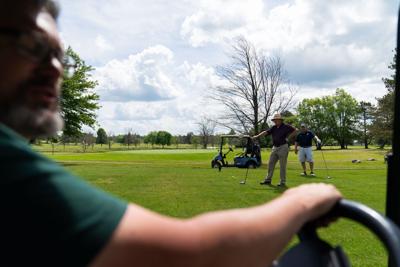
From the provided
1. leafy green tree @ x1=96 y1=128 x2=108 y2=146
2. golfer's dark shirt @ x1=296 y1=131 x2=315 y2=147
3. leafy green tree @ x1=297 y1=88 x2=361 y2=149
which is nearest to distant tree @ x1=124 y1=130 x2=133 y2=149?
leafy green tree @ x1=96 y1=128 x2=108 y2=146

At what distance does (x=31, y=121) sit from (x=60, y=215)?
26 centimetres

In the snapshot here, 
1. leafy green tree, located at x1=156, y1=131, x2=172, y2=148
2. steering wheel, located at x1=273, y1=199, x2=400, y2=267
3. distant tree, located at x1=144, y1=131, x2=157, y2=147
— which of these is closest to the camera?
steering wheel, located at x1=273, y1=199, x2=400, y2=267

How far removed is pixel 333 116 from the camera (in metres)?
103

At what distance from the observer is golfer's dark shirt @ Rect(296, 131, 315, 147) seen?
18625 millimetres

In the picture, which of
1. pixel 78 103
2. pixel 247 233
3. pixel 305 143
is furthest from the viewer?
pixel 78 103

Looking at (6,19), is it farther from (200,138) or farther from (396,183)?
(200,138)

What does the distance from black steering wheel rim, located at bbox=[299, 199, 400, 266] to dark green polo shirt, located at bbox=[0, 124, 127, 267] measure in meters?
0.63

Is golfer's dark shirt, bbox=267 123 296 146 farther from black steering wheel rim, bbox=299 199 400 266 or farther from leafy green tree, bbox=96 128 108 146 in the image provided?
leafy green tree, bbox=96 128 108 146

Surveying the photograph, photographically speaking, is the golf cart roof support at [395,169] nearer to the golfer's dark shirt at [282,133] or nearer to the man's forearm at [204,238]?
the man's forearm at [204,238]

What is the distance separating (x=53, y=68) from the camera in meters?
1.04

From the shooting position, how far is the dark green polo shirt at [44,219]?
761 mm

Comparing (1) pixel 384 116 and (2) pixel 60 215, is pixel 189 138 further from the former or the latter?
(2) pixel 60 215

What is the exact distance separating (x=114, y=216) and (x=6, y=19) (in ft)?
1.43

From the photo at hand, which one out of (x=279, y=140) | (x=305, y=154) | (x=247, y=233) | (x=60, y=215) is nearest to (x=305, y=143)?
(x=305, y=154)
